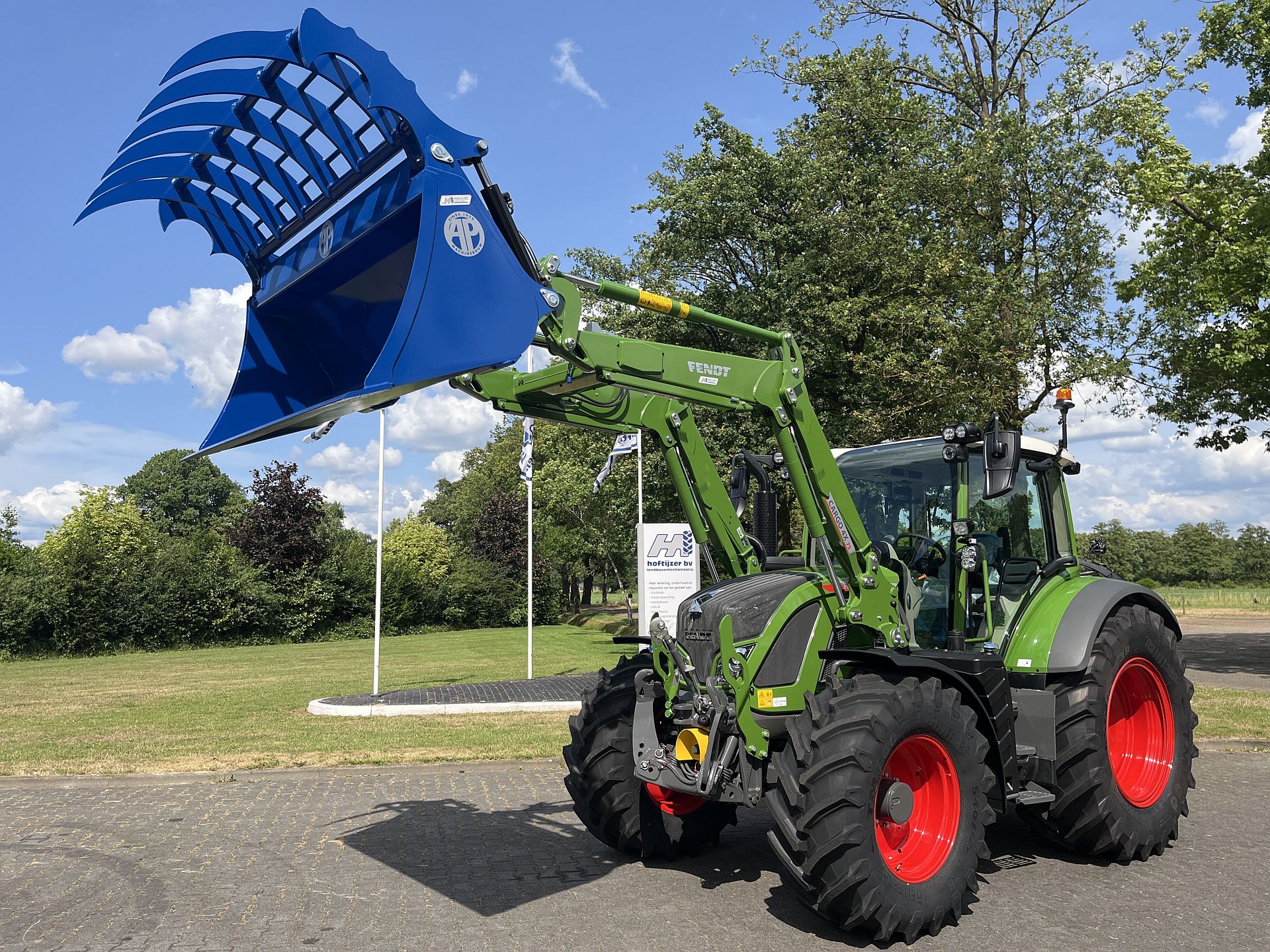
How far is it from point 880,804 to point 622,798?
5.83 ft

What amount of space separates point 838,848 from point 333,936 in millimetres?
2696

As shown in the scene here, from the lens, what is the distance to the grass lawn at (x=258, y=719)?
36.2ft

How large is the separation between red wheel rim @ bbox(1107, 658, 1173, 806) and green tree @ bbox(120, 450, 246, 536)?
7948cm

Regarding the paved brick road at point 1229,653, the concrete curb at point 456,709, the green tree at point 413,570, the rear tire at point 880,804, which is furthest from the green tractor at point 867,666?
the green tree at point 413,570

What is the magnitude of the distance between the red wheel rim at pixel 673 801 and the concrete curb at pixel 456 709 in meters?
8.17

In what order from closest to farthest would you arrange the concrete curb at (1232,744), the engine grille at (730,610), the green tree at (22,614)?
the engine grille at (730,610)
the concrete curb at (1232,744)
the green tree at (22,614)

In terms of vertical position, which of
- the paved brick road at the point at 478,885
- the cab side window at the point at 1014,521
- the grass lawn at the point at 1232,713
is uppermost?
the cab side window at the point at 1014,521

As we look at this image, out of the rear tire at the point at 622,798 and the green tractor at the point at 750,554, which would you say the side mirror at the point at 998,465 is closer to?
the green tractor at the point at 750,554

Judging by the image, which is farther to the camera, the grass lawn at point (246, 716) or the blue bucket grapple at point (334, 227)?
the grass lawn at point (246, 716)

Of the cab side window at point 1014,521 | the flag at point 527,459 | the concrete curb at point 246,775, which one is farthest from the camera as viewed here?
the flag at point 527,459

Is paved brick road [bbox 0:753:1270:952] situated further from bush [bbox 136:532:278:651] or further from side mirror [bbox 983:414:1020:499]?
bush [bbox 136:532:278:651]

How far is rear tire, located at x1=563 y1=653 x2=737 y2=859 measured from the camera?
249 inches

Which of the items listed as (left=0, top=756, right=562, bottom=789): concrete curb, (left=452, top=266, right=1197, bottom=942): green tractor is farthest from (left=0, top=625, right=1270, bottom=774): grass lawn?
(left=452, top=266, right=1197, bottom=942): green tractor

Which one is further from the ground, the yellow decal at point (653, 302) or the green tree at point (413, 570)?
the yellow decal at point (653, 302)
